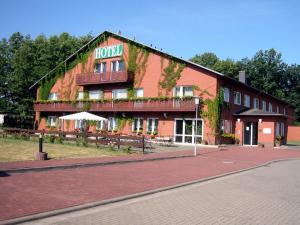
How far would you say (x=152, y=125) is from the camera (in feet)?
123

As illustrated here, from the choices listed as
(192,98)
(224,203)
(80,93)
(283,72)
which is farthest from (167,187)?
(283,72)

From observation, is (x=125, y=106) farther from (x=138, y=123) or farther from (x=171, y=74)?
(x=171, y=74)

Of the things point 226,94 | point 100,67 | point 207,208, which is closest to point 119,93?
point 100,67

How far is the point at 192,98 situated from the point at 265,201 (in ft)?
77.1

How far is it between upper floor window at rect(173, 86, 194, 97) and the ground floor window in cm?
237

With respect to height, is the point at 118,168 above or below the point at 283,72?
below

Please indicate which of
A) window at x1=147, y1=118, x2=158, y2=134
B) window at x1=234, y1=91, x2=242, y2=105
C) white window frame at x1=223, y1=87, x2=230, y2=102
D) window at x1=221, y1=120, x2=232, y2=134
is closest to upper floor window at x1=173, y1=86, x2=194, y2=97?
white window frame at x1=223, y1=87, x2=230, y2=102

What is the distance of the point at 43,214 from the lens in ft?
25.3

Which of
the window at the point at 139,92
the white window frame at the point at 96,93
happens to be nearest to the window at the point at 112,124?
the white window frame at the point at 96,93

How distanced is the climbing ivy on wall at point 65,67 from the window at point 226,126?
1614cm

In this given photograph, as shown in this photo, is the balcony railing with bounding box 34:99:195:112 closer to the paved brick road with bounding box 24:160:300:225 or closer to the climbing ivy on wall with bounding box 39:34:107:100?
the climbing ivy on wall with bounding box 39:34:107:100

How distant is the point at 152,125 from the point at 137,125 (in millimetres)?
1839

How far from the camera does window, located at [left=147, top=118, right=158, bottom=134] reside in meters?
37.3

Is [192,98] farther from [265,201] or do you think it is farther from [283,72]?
[283,72]
